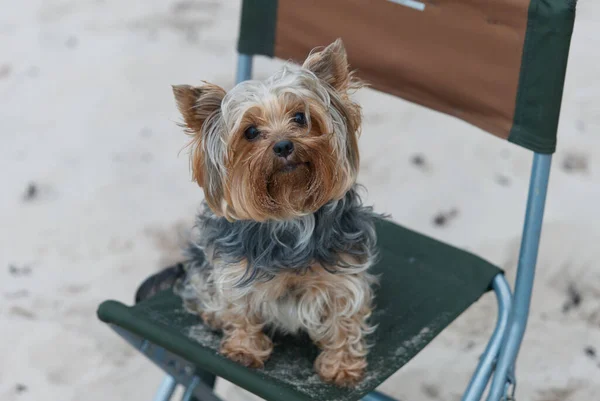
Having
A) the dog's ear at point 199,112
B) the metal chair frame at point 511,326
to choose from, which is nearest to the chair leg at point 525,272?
the metal chair frame at point 511,326

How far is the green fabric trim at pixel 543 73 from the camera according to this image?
1.77 m

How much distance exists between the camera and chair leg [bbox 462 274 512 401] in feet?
6.39

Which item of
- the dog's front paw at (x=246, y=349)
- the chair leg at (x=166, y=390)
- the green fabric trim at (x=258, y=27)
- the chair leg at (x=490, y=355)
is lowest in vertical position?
the chair leg at (x=166, y=390)

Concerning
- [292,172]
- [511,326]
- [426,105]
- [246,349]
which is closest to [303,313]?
[246,349]

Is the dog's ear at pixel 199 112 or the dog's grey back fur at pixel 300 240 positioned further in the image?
the dog's grey back fur at pixel 300 240

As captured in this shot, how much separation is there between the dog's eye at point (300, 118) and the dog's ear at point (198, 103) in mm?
149

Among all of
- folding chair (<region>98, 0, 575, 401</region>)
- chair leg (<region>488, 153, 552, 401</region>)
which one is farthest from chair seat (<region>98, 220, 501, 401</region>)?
chair leg (<region>488, 153, 552, 401</region>)

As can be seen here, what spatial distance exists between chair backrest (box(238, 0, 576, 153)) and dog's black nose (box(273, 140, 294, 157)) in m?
0.54

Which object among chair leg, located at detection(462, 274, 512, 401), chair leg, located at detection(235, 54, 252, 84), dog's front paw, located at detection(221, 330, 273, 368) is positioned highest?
chair leg, located at detection(235, 54, 252, 84)

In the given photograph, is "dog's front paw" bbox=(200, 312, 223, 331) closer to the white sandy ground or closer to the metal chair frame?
the metal chair frame

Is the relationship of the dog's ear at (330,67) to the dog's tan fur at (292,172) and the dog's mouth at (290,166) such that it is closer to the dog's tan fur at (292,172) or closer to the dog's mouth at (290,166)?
the dog's tan fur at (292,172)

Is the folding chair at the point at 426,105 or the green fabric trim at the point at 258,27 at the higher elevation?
the green fabric trim at the point at 258,27

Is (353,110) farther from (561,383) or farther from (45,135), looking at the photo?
(45,135)

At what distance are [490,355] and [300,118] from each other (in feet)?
2.38
